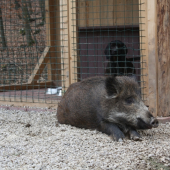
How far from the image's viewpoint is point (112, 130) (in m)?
3.81

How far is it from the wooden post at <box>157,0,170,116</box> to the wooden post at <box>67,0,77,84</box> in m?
1.61

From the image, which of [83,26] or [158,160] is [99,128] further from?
[83,26]

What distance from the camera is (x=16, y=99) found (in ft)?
20.3

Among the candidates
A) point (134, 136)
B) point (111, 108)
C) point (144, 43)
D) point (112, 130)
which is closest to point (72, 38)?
point (144, 43)

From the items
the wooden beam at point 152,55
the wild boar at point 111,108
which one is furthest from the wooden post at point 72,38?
the wooden beam at point 152,55

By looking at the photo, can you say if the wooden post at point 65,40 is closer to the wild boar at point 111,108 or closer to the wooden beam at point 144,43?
the wild boar at point 111,108

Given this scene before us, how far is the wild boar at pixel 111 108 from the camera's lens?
3.73 m

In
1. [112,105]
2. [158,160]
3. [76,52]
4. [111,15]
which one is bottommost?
[158,160]

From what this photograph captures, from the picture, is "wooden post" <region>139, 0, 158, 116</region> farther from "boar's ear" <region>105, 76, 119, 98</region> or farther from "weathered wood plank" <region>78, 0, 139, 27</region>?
"weathered wood plank" <region>78, 0, 139, 27</region>

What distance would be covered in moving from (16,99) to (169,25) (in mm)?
3563

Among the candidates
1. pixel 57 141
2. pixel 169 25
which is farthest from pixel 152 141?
pixel 169 25

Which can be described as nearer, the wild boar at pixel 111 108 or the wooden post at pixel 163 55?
the wild boar at pixel 111 108

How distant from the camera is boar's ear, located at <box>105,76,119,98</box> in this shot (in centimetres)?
394

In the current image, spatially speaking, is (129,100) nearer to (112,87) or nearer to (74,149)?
(112,87)
